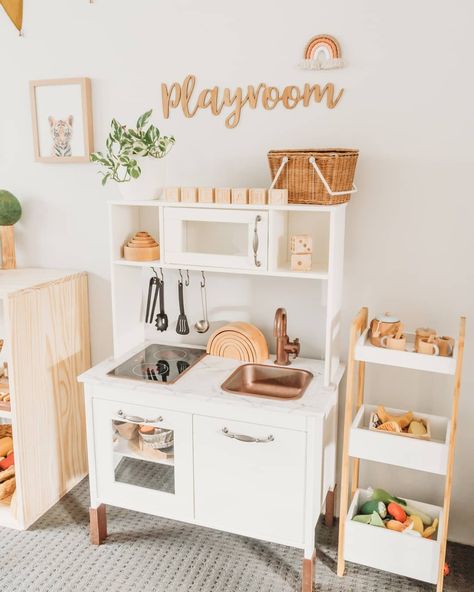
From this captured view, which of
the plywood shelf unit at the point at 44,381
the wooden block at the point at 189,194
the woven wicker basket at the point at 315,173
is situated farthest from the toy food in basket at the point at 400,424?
the plywood shelf unit at the point at 44,381

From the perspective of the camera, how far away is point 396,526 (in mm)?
2080

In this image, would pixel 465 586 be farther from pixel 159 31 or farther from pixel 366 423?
pixel 159 31

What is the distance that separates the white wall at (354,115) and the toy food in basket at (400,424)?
0.19 meters

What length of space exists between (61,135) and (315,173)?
4.00 feet

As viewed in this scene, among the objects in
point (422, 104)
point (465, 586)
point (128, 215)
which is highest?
point (422, 104)

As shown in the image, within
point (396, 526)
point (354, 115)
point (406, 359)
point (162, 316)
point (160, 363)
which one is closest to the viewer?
point (406, 359)

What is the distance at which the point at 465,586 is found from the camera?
2127mm

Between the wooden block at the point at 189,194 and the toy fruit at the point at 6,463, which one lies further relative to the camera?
the toy fruit at the point at 6,463

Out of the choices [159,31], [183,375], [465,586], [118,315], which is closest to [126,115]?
[159,31]

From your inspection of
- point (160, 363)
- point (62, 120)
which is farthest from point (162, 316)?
point (62, 120)

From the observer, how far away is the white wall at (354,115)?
6.83 ft

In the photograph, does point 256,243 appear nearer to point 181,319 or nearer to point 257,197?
point 257,197

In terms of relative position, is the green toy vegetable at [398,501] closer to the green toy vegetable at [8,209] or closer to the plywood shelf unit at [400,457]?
the plywood shelf unit at [400,457]

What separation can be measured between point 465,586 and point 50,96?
8.37 feet
